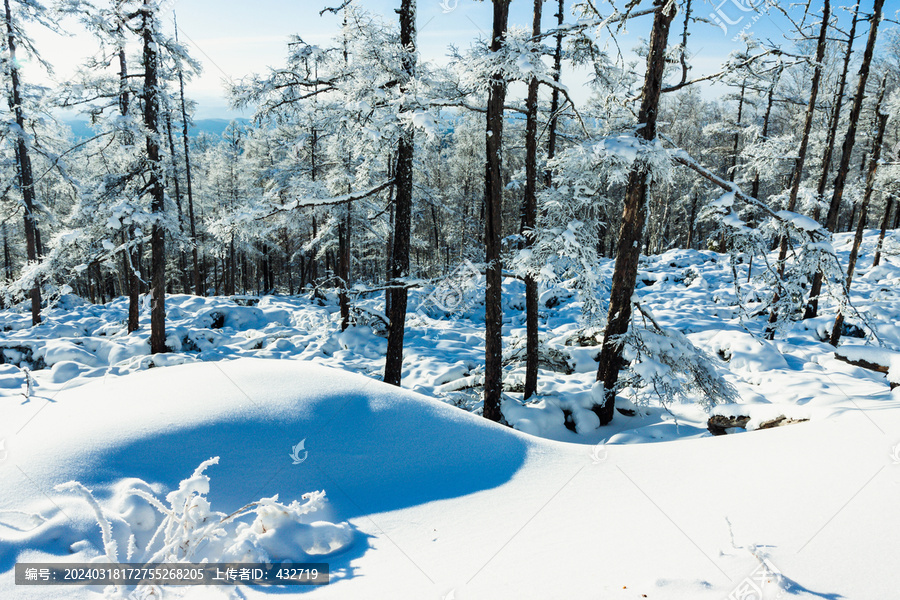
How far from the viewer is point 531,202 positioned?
836cm

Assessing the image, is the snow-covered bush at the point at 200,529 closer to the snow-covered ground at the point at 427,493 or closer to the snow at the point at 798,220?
the snow-covered ground at the point at 427,493

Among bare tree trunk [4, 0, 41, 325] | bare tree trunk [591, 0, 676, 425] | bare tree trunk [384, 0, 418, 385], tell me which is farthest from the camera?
bare tree trunk [4, 0, 41, 325]

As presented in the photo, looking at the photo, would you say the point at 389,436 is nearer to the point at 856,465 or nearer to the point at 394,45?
the point at 856,465

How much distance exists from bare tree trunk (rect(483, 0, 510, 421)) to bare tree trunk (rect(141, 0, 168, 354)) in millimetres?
9414

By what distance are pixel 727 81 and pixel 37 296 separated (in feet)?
70.5

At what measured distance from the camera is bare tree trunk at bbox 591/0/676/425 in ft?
18.7

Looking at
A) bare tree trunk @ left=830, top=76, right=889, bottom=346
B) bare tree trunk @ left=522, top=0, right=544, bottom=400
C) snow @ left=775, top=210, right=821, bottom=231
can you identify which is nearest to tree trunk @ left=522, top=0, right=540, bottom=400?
bare tree trunk @ left=522, top=0, right=544, bottom=400

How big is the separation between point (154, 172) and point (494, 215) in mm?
10098

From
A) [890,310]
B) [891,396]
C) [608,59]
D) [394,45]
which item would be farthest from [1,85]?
[890,310]

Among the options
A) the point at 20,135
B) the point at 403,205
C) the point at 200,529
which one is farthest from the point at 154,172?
the point at 200,529

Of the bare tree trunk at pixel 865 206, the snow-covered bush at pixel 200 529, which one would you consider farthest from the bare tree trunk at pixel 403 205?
the bare tree trunk at pixel 865 206

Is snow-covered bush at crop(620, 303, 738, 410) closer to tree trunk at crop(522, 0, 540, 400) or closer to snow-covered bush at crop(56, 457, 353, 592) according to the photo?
tree trunk at crop(522, 0, 540, 400)

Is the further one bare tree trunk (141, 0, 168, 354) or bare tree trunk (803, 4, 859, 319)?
bare tree trunk (803, 4, 859, 319)

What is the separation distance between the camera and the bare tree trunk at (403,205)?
6910 millimetres
